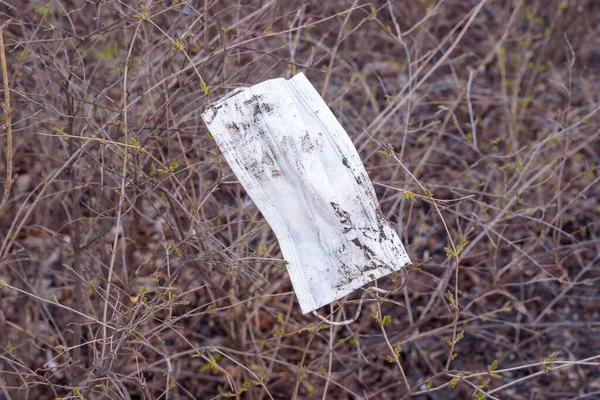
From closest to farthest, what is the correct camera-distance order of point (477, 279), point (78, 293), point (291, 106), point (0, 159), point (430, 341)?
point (291, 106), point (78, 293), point (0, 159), point (430, 341), point (477, 279)

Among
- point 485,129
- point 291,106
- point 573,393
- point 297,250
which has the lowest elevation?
point 573,393

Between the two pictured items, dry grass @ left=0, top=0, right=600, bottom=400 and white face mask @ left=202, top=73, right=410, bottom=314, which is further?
dry grass @ left=0, top=0, right=600, bottom=400

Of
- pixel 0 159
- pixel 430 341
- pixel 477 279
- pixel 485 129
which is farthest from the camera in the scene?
pixel 485 129

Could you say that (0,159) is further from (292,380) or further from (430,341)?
(430,341)

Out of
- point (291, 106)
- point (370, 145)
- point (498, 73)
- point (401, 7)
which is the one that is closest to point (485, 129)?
point (498, 73)

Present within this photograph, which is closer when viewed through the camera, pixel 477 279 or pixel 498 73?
pixel 477 279

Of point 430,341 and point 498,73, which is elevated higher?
point 498,73
